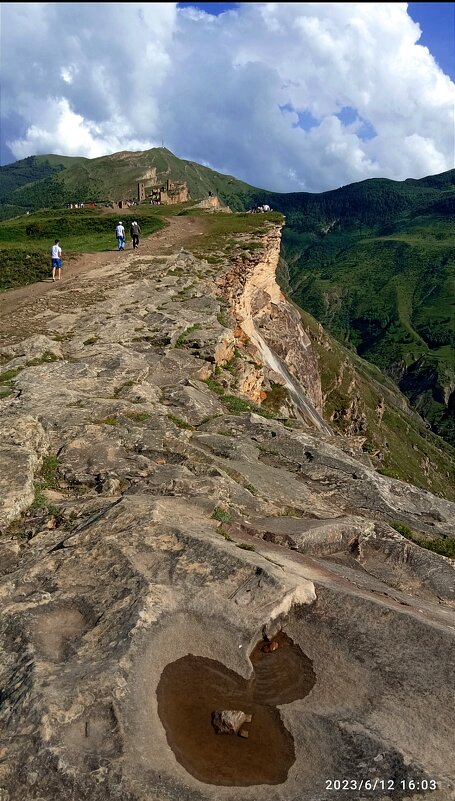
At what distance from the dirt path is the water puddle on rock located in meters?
20.8

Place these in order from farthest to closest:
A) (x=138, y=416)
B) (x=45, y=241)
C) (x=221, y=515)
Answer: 1. (x=45, y=241)
2. (x=138, y=416)
3. (x=221, y=515)

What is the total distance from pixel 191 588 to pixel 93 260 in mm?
35438

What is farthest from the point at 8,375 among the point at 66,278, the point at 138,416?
the point at 66,278

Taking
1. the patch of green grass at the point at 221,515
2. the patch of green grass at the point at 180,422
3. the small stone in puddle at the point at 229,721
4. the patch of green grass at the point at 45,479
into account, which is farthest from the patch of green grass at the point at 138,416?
the small stone in puddle at the point at 229,721

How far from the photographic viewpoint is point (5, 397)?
17.1m

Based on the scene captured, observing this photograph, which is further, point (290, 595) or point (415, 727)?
point (290, 595)

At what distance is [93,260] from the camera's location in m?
40.1

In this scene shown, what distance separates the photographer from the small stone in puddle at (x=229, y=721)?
707 centimetres

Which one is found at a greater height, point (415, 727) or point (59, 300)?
point (59, 300)

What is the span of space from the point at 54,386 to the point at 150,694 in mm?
12775

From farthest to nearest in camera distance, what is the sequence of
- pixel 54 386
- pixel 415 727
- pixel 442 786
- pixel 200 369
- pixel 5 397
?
1. pixel 200 369
2. pixel 54 386
3. pixel 5 397
4. pixel 415 727
5. pixel 442 786

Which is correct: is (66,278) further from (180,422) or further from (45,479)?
(45,479)

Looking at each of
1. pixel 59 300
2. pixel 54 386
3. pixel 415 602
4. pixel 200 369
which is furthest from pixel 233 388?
pixel 415 602

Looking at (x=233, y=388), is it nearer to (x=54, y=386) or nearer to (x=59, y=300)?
(x=54, y=386)
